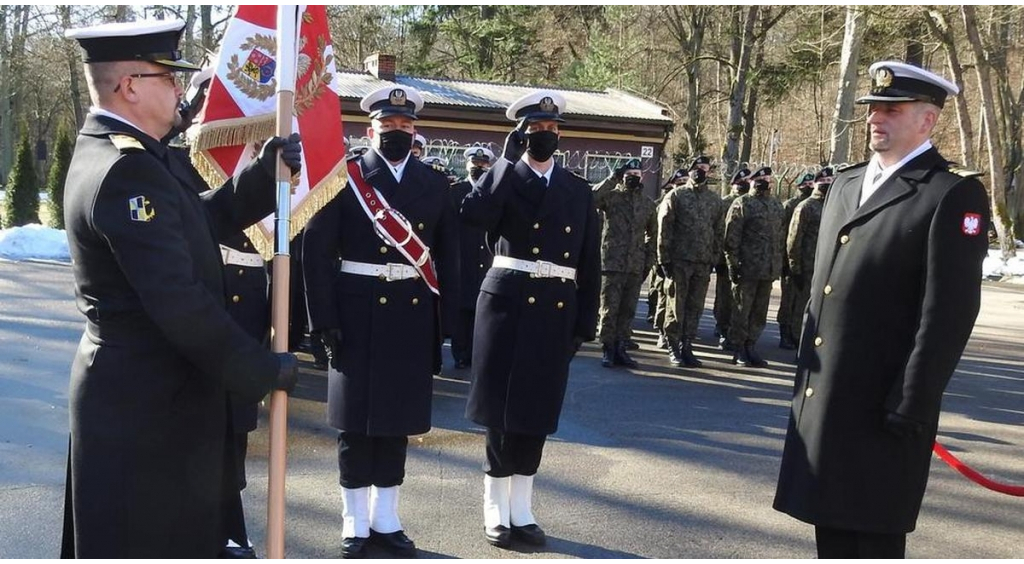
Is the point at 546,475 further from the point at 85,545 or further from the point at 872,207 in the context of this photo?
the point at 85,545

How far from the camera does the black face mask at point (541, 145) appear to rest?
16.3 ft

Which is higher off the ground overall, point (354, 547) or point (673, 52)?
point (673, 52)

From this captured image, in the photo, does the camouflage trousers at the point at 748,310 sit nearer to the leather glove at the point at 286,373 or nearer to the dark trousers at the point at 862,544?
the dark trousers at the point at 862,544

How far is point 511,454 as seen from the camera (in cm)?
488

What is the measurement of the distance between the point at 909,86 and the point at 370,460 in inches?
117

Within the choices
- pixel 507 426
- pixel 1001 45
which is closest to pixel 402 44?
pixel 1001 45

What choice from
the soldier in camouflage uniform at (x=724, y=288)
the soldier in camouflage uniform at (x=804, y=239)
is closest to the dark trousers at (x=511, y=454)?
the soldier in camouflage uniform at (x=724, y=288)

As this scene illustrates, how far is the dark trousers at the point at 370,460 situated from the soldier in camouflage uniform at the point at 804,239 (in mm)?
7558

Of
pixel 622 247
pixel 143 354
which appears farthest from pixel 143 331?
pixel 622 247

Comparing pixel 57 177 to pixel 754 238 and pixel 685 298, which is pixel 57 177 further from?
pixel 754 238

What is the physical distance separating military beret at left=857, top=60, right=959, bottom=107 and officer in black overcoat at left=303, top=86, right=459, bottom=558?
7.46 feet

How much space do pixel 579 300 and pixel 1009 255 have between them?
2285 cm

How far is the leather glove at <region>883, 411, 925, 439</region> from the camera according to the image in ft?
10.5

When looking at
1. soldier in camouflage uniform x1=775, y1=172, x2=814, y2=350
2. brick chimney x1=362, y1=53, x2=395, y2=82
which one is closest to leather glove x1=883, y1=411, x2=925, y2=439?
soldier in camouflage uniform x1=775, y1=172, x2=814, y2=350
